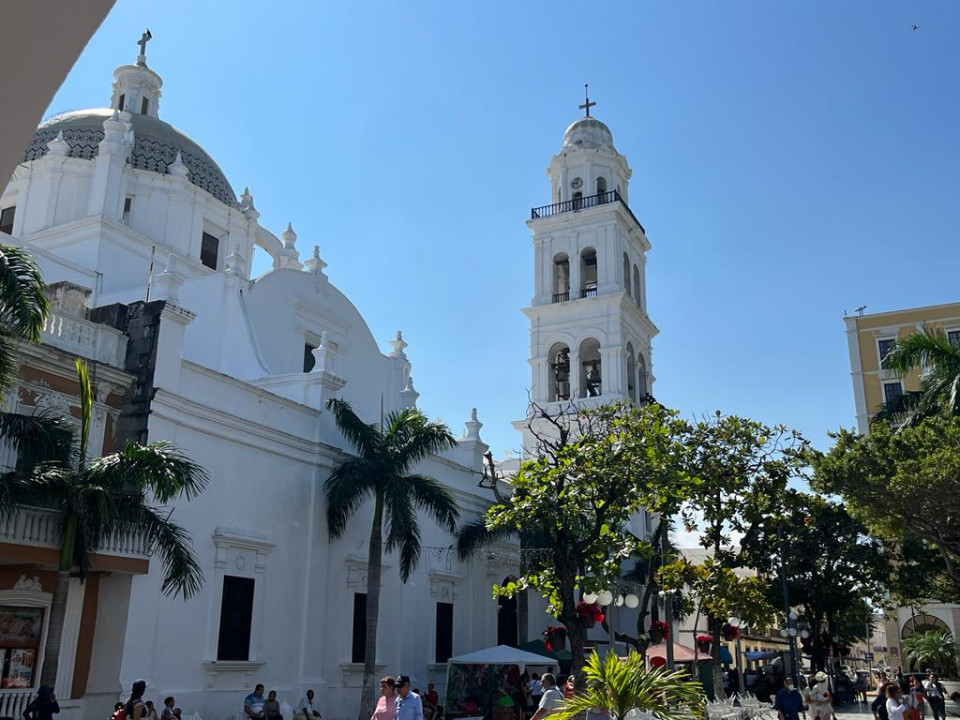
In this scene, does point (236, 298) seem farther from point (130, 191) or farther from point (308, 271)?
point (130, 191)

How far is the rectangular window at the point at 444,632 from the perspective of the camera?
27.0 metres

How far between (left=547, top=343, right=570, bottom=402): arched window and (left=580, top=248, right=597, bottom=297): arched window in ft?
8.54

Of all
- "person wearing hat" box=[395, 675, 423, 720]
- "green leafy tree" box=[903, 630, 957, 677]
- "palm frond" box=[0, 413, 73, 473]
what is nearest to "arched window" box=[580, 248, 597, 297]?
"green leafy tree" box=[903, 630, 957, 677]

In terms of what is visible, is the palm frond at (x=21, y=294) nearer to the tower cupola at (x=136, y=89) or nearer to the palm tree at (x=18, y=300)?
the palm tree at (x=18, y=300)

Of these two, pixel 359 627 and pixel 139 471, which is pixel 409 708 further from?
pixel 359 627

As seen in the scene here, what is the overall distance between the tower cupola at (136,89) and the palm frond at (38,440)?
2299 centimetres

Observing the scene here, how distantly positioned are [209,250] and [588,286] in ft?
55.1

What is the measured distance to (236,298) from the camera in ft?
80.3

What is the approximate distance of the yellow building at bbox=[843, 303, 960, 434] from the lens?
156 feet

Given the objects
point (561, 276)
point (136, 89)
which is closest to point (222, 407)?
point (136, 89)

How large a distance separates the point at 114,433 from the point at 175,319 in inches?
103

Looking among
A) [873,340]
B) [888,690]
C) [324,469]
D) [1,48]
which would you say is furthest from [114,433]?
[873,340]

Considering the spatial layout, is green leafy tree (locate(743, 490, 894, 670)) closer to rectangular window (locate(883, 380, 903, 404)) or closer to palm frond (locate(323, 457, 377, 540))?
palm frond (locate(323, 457, 377, 540))

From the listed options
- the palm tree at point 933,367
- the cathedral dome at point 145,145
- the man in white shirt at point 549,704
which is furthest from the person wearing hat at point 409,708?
the cathedral dome at point 145,145
